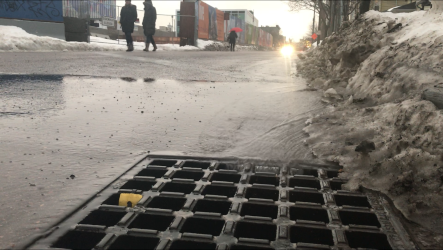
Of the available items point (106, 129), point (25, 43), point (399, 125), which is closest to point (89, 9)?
point (25, 43)

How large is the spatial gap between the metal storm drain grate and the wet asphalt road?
0.60 feet

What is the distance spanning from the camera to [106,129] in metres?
3.53

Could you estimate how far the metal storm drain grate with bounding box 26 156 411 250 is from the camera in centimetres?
166

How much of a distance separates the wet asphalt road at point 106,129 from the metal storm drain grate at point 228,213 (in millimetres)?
183

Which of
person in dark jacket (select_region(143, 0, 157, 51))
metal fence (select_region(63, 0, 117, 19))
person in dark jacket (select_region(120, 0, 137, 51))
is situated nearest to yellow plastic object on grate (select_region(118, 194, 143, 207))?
person in dark jacket (select_region(120, 0, 137, 51))

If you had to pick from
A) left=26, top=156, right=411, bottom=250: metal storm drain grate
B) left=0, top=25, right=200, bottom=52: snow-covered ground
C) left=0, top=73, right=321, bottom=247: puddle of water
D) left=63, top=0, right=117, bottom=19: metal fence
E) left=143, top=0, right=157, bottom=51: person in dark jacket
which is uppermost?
left=63, top=0, right=117, bottom=19: metal fence

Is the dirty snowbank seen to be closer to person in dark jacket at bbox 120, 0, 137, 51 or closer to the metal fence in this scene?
person in dark jacket at bbox 120, 0, 137, 51

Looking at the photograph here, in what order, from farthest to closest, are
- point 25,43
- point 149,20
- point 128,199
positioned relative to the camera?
point 149,20
point 25,43
point 128,199

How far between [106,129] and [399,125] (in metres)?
2.38

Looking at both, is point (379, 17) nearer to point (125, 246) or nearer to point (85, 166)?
point (85, 166)

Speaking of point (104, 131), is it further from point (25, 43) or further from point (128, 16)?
point (128, 16)

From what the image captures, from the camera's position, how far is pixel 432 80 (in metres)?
3.03

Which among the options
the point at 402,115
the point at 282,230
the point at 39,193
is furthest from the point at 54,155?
the point at 402,115

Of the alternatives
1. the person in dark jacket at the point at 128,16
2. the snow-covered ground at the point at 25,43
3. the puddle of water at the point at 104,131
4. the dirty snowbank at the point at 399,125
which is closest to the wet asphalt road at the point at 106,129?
the puddle of water at the point at 104,131
